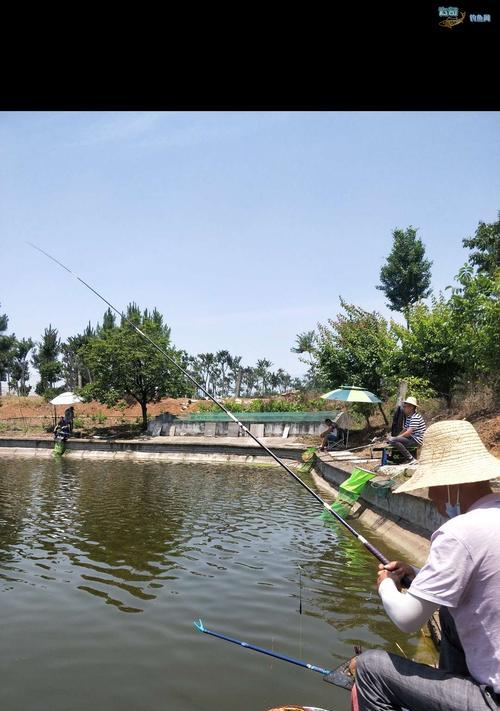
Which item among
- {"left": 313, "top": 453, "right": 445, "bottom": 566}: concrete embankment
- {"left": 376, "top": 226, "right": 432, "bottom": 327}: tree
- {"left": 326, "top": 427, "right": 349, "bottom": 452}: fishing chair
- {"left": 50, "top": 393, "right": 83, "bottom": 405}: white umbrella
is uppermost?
{"left": 376, "top": 226, "right": 432, "bottom": 327}: tree

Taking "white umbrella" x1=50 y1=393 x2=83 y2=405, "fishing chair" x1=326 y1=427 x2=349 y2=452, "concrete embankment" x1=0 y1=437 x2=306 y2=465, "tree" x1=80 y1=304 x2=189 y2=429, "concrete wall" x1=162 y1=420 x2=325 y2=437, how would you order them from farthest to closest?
"tree" x1=80 y1=304 x2=189 y2=429 → "concrete wall" x1=162 y1=420 x2=325 y2=437 → "white umbrella" x1=50 y1=393 x2=83 y2=405 → "concrete embankment" x1=0 y1=437 x2=306 y2=465 → "fishing chair" x1=326 y1=427 x2=349 y2=452

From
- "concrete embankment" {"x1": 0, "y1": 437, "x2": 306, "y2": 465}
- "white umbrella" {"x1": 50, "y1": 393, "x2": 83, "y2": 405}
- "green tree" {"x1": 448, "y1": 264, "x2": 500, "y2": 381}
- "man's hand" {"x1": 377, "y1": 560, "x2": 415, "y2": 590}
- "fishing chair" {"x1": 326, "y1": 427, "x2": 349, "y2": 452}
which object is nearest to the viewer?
"man's hand" {"x1": 377, "y1": 560, "x2": 415, "y2": 590}

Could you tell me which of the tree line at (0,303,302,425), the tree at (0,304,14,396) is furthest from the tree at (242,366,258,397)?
the tree at (0,304,14,396)

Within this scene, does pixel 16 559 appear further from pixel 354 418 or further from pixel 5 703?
pixel 354 418

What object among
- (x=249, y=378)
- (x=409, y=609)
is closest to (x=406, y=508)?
(x=409, y=609)

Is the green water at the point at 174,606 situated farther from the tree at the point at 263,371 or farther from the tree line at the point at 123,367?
the tree at the point at 263,371

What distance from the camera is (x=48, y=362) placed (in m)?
57.3

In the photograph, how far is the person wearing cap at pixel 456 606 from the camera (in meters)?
2.29

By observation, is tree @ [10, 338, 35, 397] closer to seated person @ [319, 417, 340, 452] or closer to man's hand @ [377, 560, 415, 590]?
seated person @ [319, 417, 340, 452]

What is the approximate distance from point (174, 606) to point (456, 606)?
4.39 meters

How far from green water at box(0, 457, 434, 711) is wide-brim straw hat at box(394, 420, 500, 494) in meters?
2.28

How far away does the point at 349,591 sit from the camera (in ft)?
21.8

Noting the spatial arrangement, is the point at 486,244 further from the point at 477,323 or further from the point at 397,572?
the point at 397,572

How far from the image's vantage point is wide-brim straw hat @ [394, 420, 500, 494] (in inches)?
104
